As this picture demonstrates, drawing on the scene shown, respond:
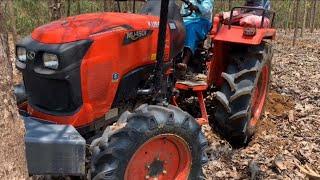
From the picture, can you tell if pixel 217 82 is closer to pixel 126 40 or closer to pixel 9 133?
pixel 126 40

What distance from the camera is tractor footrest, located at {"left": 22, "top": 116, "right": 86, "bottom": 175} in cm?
321

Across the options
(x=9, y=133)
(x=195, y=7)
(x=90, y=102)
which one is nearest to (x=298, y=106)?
(x=195, y=7)

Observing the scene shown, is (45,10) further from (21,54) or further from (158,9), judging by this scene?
(21,54)

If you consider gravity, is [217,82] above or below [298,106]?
above

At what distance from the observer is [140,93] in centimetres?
412

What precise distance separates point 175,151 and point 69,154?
3.25 feet

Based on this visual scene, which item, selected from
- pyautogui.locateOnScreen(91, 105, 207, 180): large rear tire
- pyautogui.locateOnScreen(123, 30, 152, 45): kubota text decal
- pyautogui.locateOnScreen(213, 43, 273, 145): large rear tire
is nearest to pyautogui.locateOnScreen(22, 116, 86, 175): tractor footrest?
pyautogui.locateOnScreen(91, 105, 207, 180): large rear tire

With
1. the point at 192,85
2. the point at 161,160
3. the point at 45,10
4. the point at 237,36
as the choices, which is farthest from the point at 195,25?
the point at 45,10

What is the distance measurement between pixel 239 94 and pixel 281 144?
0.78 meters

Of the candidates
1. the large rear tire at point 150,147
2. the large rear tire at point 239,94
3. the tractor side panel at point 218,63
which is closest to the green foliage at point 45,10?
the tractor side panel at point 218,63

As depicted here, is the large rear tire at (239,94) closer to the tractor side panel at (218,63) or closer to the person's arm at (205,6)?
the tractor side panel at (218,63)

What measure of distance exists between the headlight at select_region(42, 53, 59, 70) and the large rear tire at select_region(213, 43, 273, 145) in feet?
6.17

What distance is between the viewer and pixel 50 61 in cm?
364

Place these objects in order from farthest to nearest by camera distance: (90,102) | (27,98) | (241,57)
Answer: (241,57) < (27,98) < (90,102)
